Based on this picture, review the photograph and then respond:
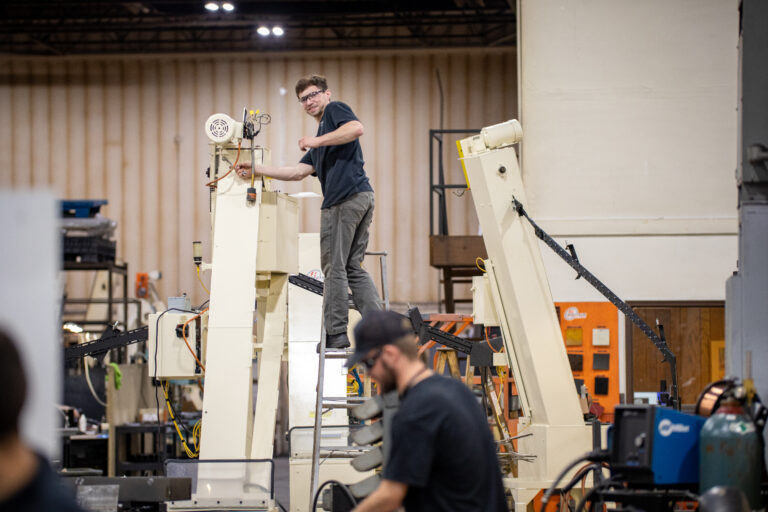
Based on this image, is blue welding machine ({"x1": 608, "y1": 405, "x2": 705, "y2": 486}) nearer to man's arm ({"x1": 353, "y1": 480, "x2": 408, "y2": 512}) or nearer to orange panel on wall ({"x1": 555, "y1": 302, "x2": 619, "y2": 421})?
man's arm ({"x1": 353, "y1": 480, "x2": 408, "y2": 512})

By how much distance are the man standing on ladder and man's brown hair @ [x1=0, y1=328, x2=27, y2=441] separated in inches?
147

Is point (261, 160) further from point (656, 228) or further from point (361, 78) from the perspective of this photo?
point (361, 78)

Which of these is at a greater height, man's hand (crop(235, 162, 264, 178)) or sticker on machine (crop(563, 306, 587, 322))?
man's hand (crop(235, 162, 264, 178))

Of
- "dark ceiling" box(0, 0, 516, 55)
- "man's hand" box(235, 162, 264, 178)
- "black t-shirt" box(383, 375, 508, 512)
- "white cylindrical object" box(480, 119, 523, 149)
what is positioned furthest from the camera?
"dark ceiling" box(0, 0, 516, 55)

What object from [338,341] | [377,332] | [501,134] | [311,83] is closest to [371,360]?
[377,332]

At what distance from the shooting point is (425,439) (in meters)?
3.00

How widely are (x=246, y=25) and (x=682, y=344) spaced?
32.1 ft

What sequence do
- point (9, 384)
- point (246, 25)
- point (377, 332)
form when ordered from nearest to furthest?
1. point (9, 384)
2. point (377, 332)
3. point (246, 25)

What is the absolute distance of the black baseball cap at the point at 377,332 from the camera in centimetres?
318

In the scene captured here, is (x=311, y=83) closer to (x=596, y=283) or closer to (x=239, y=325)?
(x=239, y=325)

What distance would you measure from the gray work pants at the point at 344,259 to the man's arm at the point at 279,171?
273mm

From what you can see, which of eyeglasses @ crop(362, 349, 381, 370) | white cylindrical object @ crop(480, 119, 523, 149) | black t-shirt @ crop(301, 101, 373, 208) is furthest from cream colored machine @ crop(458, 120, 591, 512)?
eyeglasses @ crop(362, 349, 381, 370)

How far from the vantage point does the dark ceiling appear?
15.5m

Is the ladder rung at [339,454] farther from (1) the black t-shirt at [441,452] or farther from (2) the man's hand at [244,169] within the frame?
(1) the black t-shirt at [441,452]
